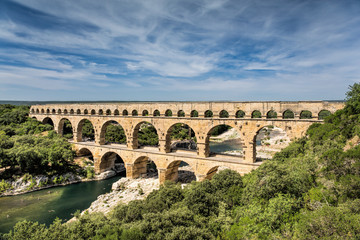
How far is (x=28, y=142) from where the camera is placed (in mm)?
27578

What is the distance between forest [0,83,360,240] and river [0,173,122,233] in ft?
29.0

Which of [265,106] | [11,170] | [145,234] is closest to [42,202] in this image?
[11,170]

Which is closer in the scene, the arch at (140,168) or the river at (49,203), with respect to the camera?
the river at (49,203)

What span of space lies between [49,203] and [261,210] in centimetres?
1996

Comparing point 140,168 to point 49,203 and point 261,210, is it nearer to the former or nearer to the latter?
point 49,203

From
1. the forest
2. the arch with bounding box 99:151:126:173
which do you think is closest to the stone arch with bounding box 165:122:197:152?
the arch with bounding box 99:151:126:173

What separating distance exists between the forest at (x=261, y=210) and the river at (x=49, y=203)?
8840mm

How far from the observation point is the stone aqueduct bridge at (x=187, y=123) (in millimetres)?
18109

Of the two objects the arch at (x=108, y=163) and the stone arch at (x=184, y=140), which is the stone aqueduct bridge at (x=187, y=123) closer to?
the arch at (x=108, y=163)

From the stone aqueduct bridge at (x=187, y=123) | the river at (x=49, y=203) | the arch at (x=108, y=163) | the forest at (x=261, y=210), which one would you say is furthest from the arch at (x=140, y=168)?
the forest at (x=261, y=210)

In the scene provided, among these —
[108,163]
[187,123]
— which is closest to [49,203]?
[108,163]

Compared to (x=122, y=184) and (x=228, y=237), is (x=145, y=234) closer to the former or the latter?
(x=228, y=237)

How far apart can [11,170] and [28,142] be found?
4.12 metres

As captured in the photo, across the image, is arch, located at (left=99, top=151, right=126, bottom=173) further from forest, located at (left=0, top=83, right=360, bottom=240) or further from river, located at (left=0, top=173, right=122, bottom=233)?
forest, located at (left=0, top=83, right=360, bottom=240)
